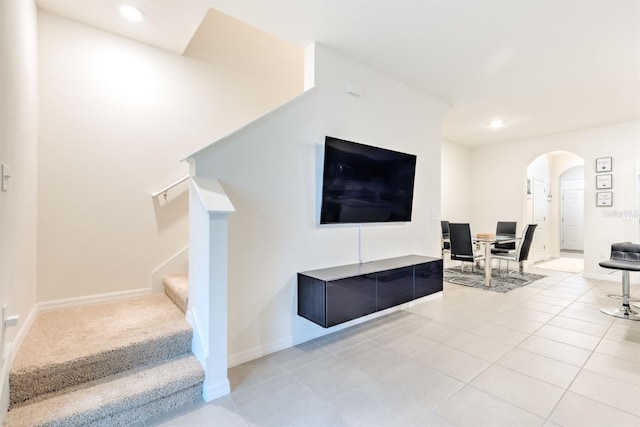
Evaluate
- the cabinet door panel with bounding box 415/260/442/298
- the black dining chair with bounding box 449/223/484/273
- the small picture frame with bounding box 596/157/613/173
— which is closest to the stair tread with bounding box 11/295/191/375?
the cabinet door panel with bounding box 415/260/442/298

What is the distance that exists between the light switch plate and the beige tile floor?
1.54 metres

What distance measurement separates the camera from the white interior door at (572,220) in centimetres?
912

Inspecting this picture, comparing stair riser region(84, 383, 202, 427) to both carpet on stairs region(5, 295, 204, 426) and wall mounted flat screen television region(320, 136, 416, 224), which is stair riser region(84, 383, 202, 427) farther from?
wall mounted flat screen television region(320, 136, 416, 224)

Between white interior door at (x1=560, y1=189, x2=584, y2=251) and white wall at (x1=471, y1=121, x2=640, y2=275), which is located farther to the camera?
white interior door at (x1=560, y1=189, x2=584, y2=251)

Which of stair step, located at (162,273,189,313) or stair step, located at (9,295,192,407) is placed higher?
stair step, located at (162,273,189,313)

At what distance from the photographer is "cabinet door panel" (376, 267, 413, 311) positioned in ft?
9.59

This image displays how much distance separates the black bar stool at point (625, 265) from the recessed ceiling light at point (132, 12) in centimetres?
532

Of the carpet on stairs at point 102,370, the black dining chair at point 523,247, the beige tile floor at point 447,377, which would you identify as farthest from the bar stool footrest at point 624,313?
the carpet on stairs at point 102,370

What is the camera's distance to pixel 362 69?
10.8ft

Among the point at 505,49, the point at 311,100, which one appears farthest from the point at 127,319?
the point at 505,49

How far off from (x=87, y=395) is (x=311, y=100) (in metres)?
2.71

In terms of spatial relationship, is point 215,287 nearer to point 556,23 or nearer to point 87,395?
point 87,395

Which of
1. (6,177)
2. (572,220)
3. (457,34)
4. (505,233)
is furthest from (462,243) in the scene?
(572,220)

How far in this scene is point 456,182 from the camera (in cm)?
700
